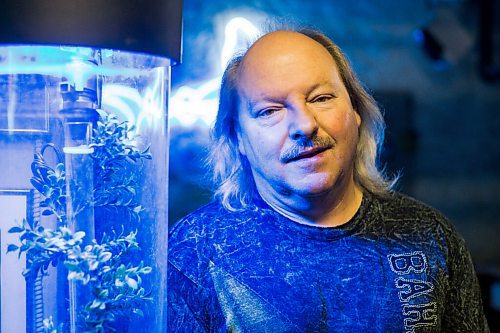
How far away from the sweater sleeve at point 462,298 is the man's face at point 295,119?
1.18 ft

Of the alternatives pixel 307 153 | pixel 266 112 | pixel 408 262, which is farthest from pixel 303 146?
pixel 408 262

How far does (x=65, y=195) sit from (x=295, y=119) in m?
0.63

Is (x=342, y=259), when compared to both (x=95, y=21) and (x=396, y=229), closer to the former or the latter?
(x=396, y=229)

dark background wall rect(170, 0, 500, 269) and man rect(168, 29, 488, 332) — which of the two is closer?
man rect(168, 29, 488, 332)

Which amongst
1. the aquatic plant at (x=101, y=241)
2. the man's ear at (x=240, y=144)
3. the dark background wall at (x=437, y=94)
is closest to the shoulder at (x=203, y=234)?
the man's ear at (x=240, y=144)

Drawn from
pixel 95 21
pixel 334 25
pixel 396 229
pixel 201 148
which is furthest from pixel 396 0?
pixel 95 21

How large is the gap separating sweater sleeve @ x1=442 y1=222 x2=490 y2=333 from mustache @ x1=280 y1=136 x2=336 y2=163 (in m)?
0.48

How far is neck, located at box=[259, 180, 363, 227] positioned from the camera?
5.76 feet

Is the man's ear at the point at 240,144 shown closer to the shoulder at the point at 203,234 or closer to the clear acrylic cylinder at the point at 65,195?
the shoulder at the point at 203,234

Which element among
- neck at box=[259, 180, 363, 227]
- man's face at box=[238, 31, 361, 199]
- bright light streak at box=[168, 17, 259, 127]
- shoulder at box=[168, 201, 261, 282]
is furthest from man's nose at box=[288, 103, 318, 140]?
bright light streak at box=[168, 17, 259, 127]

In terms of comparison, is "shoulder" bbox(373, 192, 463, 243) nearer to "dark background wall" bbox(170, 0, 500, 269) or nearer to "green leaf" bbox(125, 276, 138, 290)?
"green leaf" bbox(125, 276, 138, 290)

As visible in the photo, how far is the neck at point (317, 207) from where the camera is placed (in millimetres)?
1757

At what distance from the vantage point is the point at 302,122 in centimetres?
164

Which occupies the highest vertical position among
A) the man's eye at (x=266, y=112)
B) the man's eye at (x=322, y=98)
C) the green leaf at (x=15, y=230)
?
the man's eye at (x=322, y=98)
